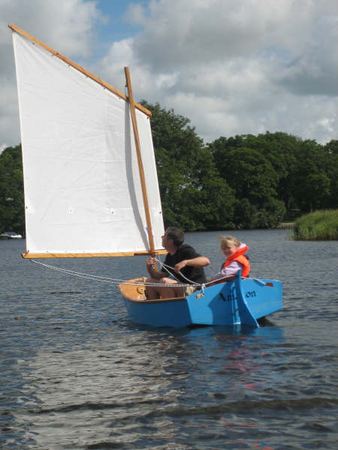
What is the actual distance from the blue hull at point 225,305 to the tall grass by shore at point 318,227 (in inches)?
1503

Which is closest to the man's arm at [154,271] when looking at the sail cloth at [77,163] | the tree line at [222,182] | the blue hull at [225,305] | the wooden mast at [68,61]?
the sail cloth at [77,163]

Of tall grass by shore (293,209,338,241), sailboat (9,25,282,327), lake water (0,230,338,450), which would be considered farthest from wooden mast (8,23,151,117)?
tall grass by shore (293,209,338,241)

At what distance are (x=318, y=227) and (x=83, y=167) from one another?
38.6 metres

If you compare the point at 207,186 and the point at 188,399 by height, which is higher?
the point at 207,186

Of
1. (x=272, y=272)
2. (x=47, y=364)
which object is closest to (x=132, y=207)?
(x=47, y=364)

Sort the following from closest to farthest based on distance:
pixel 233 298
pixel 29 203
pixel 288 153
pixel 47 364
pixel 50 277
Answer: pixel 47 364 < pixel 233 298 < pixel 29 203 < pixel 50 277 < pixel 288 153

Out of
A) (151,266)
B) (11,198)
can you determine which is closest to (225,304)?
(151,266)

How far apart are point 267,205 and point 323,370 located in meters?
104

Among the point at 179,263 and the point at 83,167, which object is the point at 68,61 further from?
the point at 179,263

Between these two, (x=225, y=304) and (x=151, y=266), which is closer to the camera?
(x=225, y=304)

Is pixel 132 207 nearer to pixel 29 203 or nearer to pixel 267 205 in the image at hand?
pixel 29 203

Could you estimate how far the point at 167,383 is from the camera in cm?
1091

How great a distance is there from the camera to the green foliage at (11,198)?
113500mm

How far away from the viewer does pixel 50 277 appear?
33906 mm
